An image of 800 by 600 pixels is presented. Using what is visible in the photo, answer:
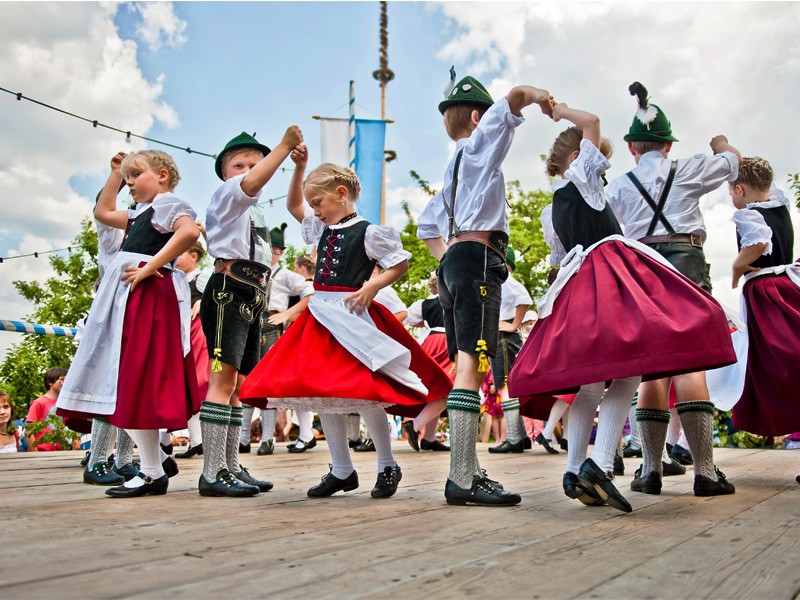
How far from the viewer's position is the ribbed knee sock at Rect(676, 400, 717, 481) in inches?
126

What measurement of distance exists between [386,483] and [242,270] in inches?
46.1

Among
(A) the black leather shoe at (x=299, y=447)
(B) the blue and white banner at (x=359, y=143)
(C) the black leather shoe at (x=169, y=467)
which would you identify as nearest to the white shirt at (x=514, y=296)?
(A) the black leather shoe at (x=299, y=447)

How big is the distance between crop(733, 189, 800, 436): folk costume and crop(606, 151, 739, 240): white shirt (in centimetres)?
36

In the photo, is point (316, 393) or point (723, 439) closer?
point (316, 393)

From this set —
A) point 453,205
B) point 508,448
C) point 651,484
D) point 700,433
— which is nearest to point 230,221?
point 453,205

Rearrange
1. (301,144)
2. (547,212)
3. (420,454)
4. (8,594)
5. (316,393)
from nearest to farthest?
(8,594) → (316,393) → (301,144) → (547,212) → (420,454)

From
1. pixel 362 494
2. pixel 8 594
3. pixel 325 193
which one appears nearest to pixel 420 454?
pixel 362 494

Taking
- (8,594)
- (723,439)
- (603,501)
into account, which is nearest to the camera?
(8,594)

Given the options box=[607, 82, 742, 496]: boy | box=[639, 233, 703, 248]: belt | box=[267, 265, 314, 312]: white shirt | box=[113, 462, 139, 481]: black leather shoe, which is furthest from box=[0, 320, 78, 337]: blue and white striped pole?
box=[639, 233, 703, 248]: belt

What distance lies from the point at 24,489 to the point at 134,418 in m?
0.77

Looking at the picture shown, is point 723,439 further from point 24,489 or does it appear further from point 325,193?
point 24,489

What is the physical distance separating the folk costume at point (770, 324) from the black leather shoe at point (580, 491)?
1.51 meters

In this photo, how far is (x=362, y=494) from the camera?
331cm

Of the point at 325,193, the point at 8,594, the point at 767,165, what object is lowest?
the point at 8,594
